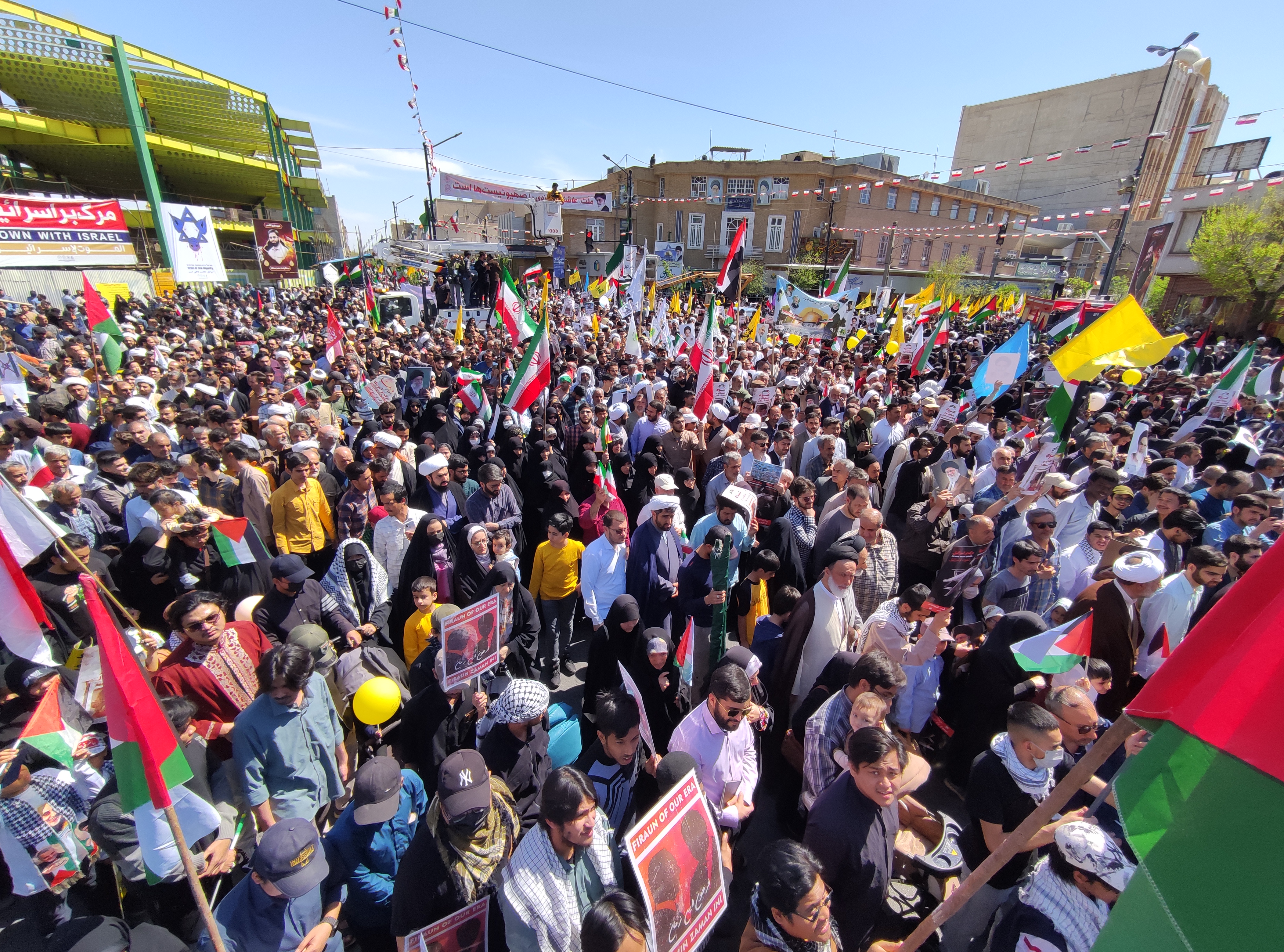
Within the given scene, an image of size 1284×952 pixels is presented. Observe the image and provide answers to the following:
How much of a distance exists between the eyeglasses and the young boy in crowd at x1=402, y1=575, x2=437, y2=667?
2.56m

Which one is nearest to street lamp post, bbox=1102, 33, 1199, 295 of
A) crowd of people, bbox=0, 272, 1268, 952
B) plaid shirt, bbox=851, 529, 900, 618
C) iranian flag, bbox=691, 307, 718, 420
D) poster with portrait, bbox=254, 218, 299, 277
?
crowd of people, bbox=0, 272, 1268, 952

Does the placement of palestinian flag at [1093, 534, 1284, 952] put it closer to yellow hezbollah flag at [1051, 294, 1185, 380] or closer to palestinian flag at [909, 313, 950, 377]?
yellow hezbollah flag at [1051, 294, 1185, 380]

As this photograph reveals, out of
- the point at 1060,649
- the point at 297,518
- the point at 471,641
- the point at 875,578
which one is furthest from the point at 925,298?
the point at 471,641

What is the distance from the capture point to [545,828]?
2.01 meters

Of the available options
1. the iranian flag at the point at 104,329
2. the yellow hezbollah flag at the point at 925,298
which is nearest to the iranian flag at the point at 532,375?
the iranian flag at the point at 104,329

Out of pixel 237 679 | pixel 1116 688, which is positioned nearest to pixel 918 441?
pixel 1116 688

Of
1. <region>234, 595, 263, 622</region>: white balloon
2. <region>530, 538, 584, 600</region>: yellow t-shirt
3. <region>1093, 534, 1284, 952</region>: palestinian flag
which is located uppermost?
<region>1093, 534, 1284, 952</region>: palestinian flag

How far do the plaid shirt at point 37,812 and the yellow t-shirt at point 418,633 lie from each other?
155cm

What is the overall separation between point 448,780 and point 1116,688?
401cm

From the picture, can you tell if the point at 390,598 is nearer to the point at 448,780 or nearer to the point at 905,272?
the point at 448,780

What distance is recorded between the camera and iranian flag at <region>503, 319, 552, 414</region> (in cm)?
659

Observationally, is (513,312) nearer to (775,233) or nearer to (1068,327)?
(1068,327)

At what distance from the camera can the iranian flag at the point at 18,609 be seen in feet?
6.23

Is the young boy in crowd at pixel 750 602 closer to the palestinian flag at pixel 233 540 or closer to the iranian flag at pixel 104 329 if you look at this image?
the palestinian flag at pixel 233 540
